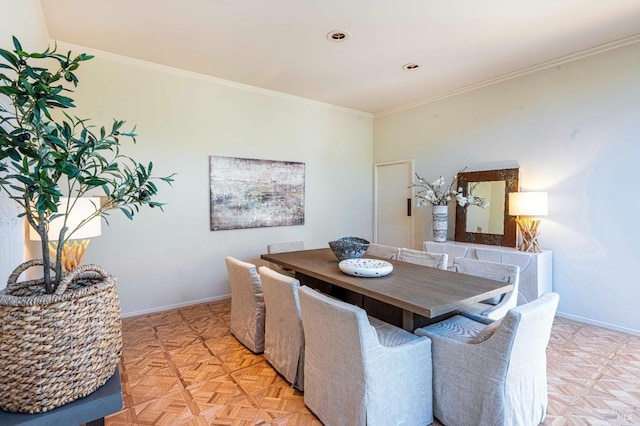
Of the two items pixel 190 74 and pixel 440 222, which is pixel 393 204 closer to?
pixel 440 222

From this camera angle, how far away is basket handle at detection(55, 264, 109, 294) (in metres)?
A: 0.89

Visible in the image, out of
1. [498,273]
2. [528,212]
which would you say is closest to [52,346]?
[498,273]

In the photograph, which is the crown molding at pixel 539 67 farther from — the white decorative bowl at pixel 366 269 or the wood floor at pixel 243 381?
the white decorative bowl at pixel 366 269

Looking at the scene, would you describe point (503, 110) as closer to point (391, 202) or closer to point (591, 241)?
point (591, 241)

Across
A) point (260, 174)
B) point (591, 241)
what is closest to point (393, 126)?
point (260, 174)

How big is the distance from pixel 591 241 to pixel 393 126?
10.7 ft

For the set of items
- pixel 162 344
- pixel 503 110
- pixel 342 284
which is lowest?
pixel 162 344

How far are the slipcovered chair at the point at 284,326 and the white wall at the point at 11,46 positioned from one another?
56.6 inches

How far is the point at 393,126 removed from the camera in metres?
5.65

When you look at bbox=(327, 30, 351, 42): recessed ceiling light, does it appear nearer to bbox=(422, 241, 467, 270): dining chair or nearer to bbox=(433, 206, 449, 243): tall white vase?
bbox=(433, 206, 449, 243): tall white vase

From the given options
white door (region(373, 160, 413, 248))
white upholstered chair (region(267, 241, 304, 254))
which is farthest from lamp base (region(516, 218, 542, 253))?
white upholstered chair (region(267, 241, 304, 254))

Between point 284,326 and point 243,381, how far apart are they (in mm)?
521

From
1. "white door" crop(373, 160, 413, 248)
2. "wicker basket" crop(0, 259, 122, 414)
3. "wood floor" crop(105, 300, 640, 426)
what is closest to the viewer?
"wicker basket" crop(0, 259, 122, 414)

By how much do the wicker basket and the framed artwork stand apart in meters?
3.43
